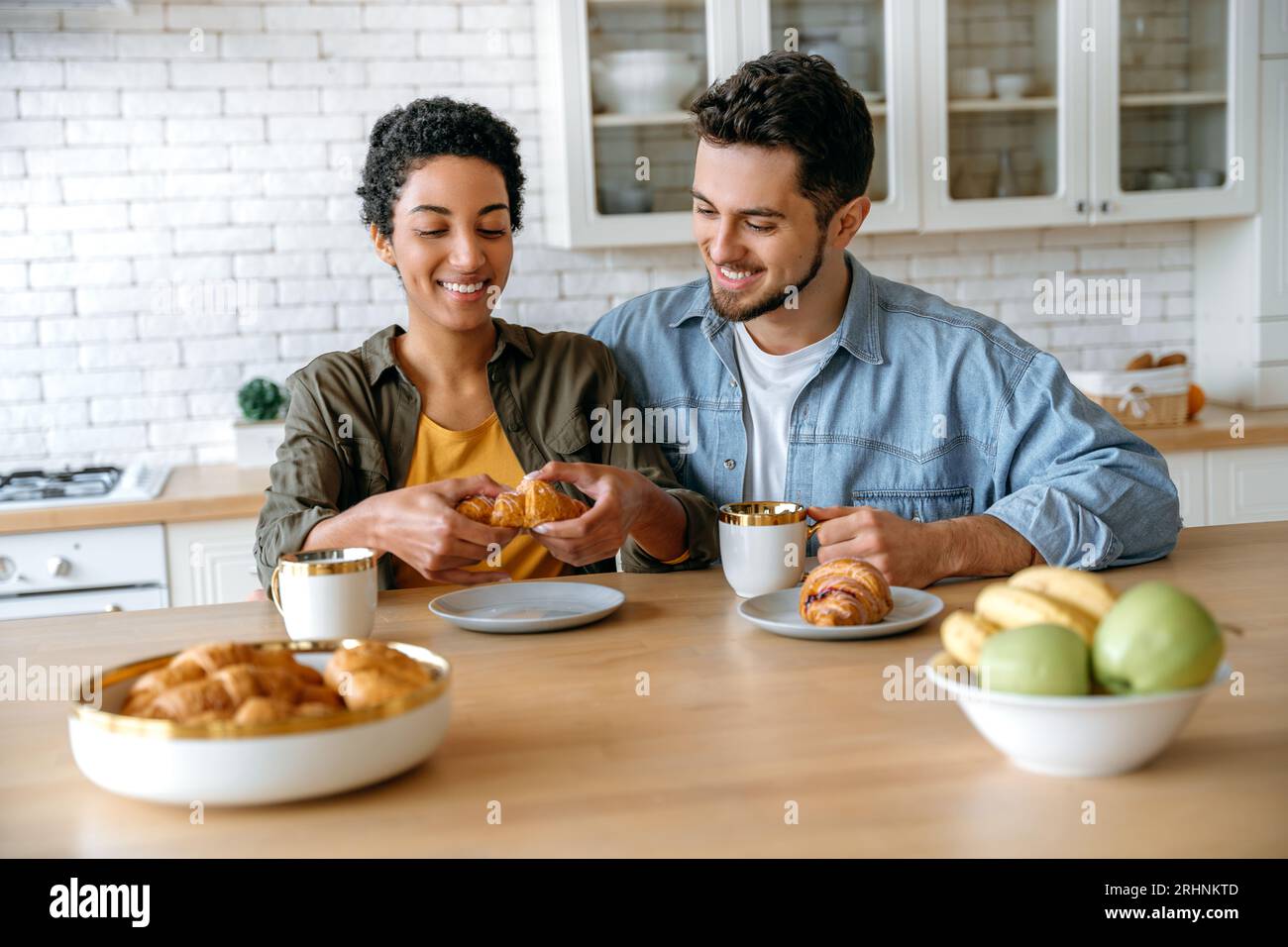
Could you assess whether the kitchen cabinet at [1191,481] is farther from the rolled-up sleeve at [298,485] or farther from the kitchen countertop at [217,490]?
the rolled-up sleeve at [298,485]

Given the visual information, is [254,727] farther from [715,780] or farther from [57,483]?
[57,483]

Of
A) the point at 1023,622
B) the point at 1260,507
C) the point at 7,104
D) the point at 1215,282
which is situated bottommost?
the point at 1260,507

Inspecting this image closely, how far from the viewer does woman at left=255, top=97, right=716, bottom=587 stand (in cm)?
205

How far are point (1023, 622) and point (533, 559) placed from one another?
1.18 meters

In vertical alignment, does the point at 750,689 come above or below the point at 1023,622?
below

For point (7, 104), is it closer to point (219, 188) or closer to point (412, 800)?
point (219, 188)

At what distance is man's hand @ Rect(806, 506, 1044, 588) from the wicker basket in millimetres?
1914

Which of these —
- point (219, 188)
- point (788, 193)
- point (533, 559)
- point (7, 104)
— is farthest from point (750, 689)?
point (7, 104)

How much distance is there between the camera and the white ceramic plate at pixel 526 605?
1.59 metres

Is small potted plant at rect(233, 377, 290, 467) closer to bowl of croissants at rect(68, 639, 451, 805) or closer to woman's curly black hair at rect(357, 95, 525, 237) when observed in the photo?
woman's curly black hair at rect(357, 95, 525, 237)

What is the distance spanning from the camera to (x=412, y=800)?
1.06 m

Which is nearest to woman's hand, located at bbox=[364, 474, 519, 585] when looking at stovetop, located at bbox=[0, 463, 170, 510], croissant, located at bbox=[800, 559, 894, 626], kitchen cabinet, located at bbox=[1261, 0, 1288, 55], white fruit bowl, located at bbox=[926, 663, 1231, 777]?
croissant, located at bbox=[800, 559, 894, 626]

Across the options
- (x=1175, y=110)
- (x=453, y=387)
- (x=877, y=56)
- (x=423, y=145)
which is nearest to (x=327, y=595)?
(x=453, y=387)
